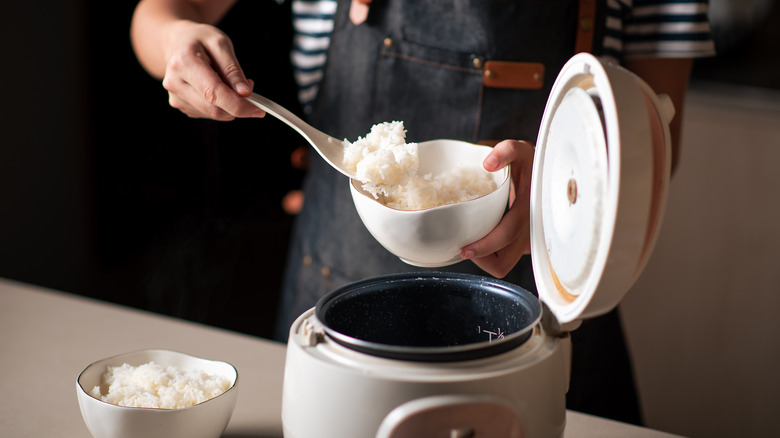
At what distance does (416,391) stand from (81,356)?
2.40ft

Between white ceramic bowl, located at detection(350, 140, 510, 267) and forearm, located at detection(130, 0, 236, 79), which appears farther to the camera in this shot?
forearm, located at detection(130, 0, 236, 79)

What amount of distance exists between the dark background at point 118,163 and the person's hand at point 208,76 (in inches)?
62.8

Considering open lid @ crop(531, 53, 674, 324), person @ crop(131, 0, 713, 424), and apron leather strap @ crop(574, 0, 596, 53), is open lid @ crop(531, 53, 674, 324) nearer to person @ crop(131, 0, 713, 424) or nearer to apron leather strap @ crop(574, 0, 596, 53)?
person @ crop(131, 0, 713, 424)

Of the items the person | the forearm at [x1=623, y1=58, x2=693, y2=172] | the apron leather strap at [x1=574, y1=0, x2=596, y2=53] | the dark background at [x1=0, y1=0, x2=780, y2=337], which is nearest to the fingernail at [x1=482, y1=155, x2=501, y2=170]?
the person

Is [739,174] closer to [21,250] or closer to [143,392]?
[143,392]

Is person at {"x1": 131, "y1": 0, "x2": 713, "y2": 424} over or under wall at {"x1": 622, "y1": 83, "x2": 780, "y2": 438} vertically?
over

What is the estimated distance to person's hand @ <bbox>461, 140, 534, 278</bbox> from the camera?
3.15 ft

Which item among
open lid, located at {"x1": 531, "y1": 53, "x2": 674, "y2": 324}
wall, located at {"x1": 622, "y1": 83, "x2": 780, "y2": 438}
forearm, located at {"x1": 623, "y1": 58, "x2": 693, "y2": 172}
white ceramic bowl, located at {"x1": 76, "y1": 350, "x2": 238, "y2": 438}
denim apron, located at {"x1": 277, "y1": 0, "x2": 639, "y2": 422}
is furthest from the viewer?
wall, located at {"x1": 622, "y1": 83, "x2": 780, "y2": 438}

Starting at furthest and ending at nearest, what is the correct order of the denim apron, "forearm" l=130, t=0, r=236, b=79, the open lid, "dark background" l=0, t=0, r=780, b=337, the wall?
"dark background" l=0, t=0, r=780, b=337 < the wall < the denim apron < "forearm" l=130, t=0, r=236, b=79 < the open lid

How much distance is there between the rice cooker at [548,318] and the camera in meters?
0.60

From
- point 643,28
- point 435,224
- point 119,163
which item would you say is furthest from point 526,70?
point 119,163

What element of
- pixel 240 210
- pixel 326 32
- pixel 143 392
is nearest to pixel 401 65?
pixel 326 32

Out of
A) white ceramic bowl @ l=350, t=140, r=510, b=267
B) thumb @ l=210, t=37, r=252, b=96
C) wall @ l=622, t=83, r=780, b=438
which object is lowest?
wall @ l=622, t=83, r=780, b=438

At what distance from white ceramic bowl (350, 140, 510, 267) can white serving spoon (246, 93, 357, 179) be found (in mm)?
72
